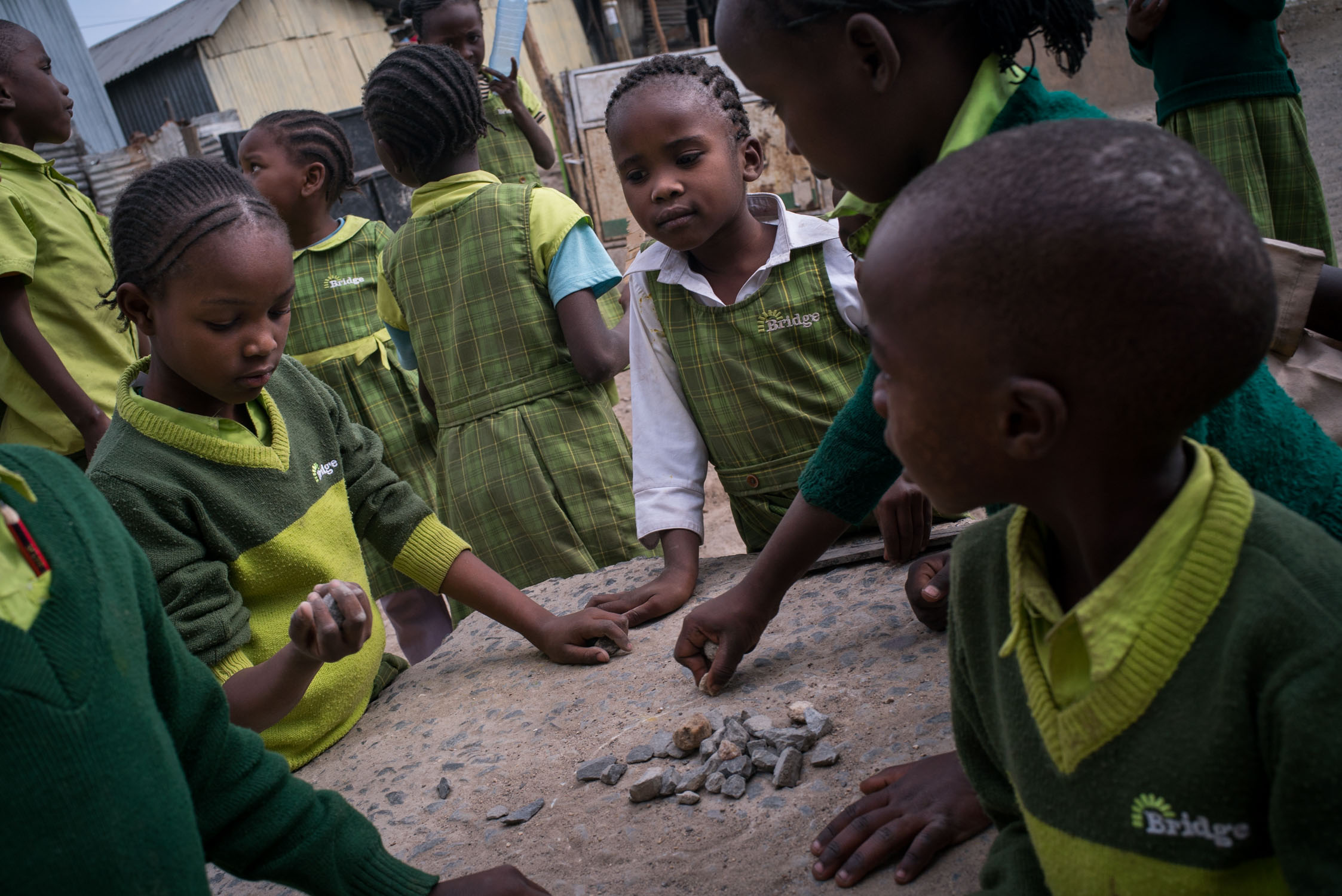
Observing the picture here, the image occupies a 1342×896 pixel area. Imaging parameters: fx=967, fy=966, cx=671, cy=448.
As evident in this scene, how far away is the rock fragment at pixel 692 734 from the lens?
1.77 metres

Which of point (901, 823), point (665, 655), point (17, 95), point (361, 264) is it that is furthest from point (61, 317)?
Answer: point (901, 823)

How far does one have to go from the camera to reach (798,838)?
4.91 ft

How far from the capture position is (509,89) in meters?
5.02

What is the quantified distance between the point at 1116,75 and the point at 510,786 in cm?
1069

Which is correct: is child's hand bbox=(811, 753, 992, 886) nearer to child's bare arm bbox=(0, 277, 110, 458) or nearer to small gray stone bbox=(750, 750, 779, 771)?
small gray stone bbox=(750, 750, 779, 771)

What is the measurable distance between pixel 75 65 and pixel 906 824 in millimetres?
13157

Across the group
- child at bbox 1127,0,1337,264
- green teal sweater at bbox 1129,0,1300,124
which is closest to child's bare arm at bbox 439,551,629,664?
child at bbox 1127,0,1337,264

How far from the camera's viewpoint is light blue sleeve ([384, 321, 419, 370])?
10.6ft

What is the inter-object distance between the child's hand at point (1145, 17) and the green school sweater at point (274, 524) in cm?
285

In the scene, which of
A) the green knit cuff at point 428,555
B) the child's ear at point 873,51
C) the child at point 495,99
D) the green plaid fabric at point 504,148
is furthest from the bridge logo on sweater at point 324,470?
the green plaid fabric at point 504,148

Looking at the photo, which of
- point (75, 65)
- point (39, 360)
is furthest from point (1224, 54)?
point (75, 65)

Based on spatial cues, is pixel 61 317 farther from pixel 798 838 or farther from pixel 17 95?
pixel 798 838

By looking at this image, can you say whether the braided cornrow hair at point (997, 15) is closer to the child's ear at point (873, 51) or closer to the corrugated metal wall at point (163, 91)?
the child's ear at point (873, 51)

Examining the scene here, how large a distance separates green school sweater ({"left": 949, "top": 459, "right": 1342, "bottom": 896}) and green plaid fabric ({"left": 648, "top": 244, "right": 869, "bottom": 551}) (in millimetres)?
1382
